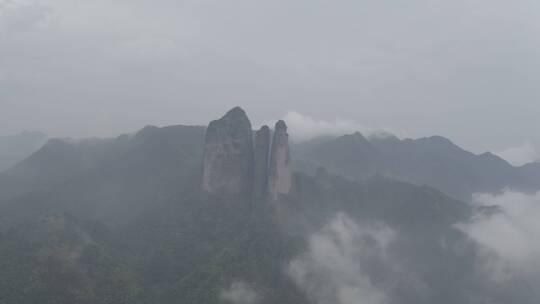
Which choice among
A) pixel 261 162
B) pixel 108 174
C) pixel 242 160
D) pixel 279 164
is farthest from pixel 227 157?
pixel 108 174

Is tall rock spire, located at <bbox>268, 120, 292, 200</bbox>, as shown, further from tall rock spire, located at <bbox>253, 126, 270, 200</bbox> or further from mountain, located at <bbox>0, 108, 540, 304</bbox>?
tall rock spire, located at <bbox>253, 126, 270, 200</bbox>

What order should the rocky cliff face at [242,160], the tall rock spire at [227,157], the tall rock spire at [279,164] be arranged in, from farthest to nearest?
the tall rock spire at [227,157] < the rocky cliff face at [242,160] < the tall rock spire at [279,164]

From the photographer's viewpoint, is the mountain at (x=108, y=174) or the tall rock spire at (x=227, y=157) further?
the mountain at (x=108, y=174)

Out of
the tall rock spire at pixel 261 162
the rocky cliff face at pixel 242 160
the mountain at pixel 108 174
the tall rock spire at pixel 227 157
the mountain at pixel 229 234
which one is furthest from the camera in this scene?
the mountain at pixel 108 174

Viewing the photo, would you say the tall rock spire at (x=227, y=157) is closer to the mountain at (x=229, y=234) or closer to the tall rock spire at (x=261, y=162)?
the mountain at (x=229, y=234)

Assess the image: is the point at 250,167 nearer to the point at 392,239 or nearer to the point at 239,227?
the point at 239,227

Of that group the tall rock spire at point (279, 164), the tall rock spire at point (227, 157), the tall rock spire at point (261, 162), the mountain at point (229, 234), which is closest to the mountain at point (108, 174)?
the mountain at point (229, 234)

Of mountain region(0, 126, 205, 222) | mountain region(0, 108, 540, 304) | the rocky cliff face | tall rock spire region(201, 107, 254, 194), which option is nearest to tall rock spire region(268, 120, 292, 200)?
the rocky cliff face
